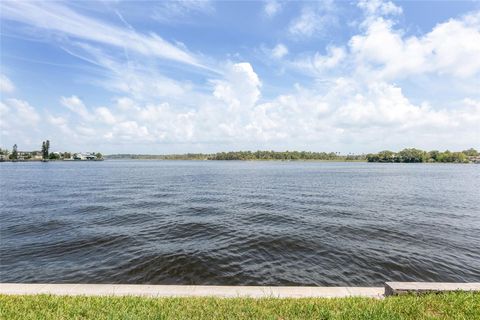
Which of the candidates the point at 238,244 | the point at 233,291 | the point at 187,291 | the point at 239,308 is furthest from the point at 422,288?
the point at 238,244

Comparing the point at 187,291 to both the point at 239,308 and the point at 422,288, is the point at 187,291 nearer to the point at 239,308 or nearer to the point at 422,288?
the point at 239,308

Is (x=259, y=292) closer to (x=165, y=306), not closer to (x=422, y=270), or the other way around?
(x=165, y=306)

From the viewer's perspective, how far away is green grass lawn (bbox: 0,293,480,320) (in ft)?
23.7

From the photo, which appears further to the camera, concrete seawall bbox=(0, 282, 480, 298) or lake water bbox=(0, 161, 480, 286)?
lake water bbox=(0, 161, 480, 286)

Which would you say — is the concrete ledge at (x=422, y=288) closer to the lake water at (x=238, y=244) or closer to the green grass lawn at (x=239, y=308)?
the green grass lawn at (x=239, y=308)

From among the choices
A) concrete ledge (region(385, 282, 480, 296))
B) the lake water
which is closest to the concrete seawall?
concrete ledge (region(385, 282, 480, 296))

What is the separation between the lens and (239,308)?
7.68 meters

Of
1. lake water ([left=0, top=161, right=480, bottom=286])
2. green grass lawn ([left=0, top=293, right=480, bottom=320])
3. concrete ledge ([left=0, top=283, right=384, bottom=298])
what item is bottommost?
lake water ([left=0, top=161, right=480, bottom=286])

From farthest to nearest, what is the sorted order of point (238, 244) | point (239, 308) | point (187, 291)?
point (238, 244), point (187, 291), point (239, 308)

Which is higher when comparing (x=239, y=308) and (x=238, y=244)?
(x=239, y=308)

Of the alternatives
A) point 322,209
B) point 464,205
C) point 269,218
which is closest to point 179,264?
point 269,218

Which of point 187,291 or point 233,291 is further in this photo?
point 233,291

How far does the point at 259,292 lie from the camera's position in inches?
357

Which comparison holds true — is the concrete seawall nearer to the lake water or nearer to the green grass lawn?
the green grass lawn
